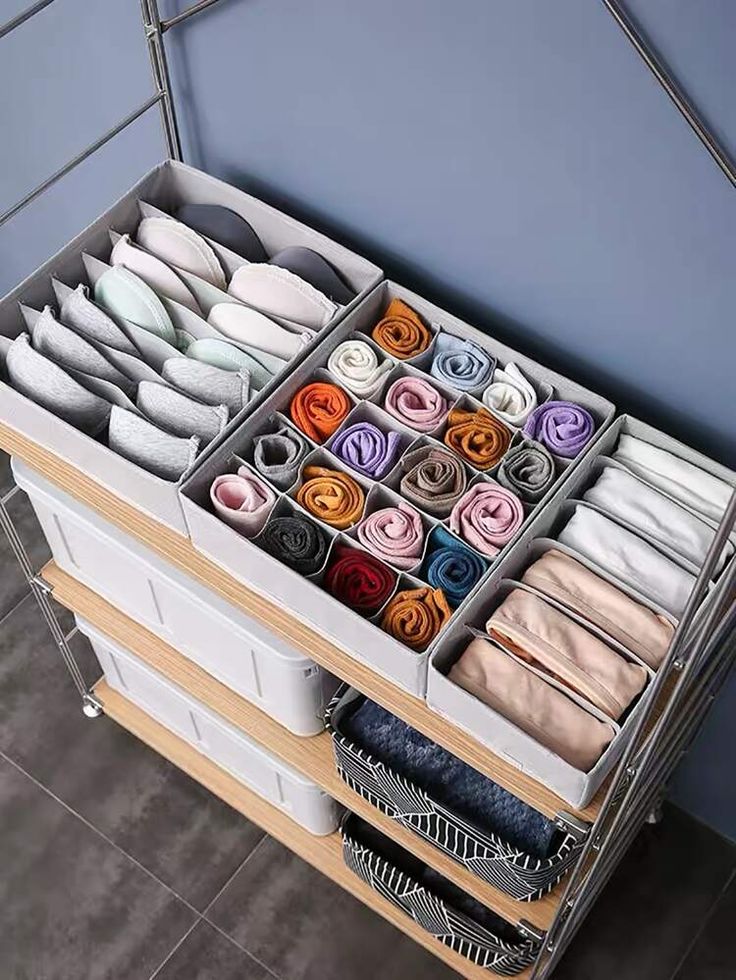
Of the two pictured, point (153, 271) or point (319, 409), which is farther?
point (153, 271)

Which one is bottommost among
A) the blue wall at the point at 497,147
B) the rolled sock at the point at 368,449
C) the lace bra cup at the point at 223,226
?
the rolled sock at the point at 368,449

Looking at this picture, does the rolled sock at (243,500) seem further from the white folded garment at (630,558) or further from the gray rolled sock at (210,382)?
the white folded garment at (630,558)

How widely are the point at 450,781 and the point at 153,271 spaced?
72 cm

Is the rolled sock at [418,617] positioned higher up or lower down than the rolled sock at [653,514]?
lower down

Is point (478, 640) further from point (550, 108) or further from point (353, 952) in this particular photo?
point (353, 952)

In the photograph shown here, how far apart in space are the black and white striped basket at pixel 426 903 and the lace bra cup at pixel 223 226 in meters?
0.84

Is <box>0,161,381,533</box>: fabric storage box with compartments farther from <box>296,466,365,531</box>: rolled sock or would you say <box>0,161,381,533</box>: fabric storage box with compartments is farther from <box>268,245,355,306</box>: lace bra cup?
<box>296,466,365,531</box>: rolled sock

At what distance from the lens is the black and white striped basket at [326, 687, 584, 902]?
1320mm

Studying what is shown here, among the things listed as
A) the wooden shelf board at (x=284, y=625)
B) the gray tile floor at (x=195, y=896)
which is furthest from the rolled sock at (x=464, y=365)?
the gray tile floor at (x=195, y=896)

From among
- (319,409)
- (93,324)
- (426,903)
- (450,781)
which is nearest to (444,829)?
(450,781)

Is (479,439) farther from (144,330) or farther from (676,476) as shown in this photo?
(144,330)

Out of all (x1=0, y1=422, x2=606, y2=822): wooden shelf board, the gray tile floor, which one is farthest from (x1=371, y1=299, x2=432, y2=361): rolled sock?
the gray tile floor

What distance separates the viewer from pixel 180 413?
1339mm

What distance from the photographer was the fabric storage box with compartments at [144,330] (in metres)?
1.33
